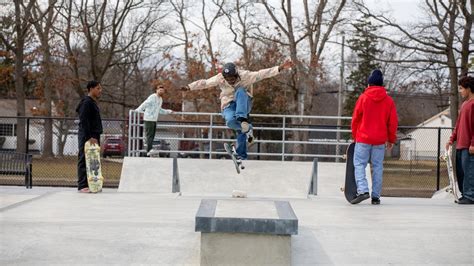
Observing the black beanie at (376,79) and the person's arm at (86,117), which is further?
the person's arm at (86,117)

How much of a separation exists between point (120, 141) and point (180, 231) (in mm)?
14680

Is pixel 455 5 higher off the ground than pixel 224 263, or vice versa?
pixel 455 5

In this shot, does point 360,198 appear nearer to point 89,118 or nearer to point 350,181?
point 350,181

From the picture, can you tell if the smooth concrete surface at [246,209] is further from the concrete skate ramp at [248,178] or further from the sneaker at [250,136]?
the concrete skate ramp at [248,178]

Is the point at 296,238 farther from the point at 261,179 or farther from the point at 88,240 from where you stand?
the point at 261,179

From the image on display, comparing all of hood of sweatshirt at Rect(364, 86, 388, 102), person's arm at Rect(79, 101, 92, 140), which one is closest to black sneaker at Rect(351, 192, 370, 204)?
hood of sweatshirt at Rect(364, 86, 388, 102)

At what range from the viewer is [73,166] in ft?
61.8

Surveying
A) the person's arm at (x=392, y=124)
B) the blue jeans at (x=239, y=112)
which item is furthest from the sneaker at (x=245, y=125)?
the person's arm at (x=392, y=124)

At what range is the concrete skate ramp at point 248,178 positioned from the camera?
12.4 meters

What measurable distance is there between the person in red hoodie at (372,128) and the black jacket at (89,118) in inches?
163

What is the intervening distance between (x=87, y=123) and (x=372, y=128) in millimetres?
4542

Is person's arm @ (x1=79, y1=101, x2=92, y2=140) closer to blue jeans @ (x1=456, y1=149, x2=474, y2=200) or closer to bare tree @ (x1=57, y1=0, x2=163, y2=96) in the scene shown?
blue jeans @ (x1=456, y1=149, x2=474, y2=200)

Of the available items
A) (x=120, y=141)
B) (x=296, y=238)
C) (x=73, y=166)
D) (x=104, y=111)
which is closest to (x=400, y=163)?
(x=120, y=141)

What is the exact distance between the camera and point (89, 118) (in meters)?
10.0
